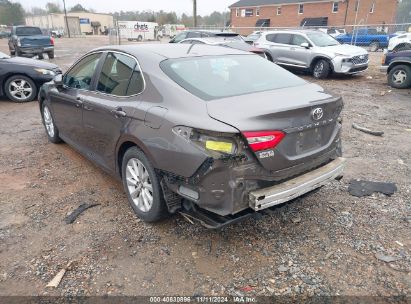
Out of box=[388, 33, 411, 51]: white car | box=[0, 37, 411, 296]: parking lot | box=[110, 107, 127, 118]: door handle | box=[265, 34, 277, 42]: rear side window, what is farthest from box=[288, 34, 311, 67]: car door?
box=[110, 107, 127, 118]: door handle

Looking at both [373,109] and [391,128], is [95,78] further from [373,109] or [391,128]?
[373,109]

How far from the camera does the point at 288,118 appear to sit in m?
2.74

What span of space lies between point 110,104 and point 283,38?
11.7 metres

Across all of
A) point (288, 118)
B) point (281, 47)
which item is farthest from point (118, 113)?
point (281, 47)

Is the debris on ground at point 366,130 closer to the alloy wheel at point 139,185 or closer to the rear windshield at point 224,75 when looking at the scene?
the rear windshield at point 224,75

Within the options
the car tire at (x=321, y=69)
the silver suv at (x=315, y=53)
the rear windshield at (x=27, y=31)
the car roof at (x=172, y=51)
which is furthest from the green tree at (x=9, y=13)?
the car roof at (x=172, y=51)

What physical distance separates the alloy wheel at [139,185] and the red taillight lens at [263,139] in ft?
3.69

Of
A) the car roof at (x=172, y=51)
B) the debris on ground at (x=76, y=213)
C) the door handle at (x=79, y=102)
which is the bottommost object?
the debris on ground at (x=76, y=213)

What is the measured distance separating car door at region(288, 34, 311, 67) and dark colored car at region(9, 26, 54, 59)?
43.3ft

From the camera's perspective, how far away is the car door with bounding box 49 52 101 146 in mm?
4199

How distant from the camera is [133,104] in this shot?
326 cm

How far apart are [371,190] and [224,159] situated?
8.19ft

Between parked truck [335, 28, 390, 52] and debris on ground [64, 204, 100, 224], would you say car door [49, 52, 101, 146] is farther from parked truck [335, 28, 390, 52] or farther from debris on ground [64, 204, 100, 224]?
parked truck [335, 28, 390, 52]

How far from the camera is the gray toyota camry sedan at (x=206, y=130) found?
2.58m
